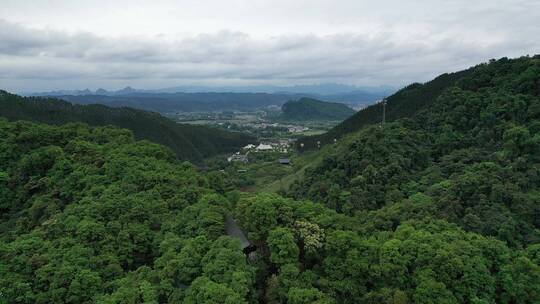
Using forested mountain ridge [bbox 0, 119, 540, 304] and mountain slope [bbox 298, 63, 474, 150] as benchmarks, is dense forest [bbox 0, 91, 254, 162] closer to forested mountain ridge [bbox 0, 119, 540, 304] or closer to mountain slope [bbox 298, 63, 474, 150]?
mountain slope [bbox 298, 63, 474, 150]

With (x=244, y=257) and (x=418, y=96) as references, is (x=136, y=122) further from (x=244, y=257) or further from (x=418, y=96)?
(x=244, y=257)

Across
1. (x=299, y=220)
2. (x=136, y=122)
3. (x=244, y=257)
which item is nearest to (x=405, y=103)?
(x=299, y=220)

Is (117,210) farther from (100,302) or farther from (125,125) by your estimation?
(125,125)

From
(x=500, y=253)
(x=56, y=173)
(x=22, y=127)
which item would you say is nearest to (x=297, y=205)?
(x=500, y=253)

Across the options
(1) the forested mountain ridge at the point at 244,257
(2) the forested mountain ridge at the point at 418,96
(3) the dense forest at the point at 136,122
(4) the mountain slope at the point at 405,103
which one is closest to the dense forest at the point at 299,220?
(1) the forested mountain ridge at the point at 244,257

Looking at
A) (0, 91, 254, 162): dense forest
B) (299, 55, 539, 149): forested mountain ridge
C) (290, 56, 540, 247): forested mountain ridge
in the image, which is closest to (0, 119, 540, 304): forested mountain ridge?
(290, 56, 540, 247): forested mountain ridge
